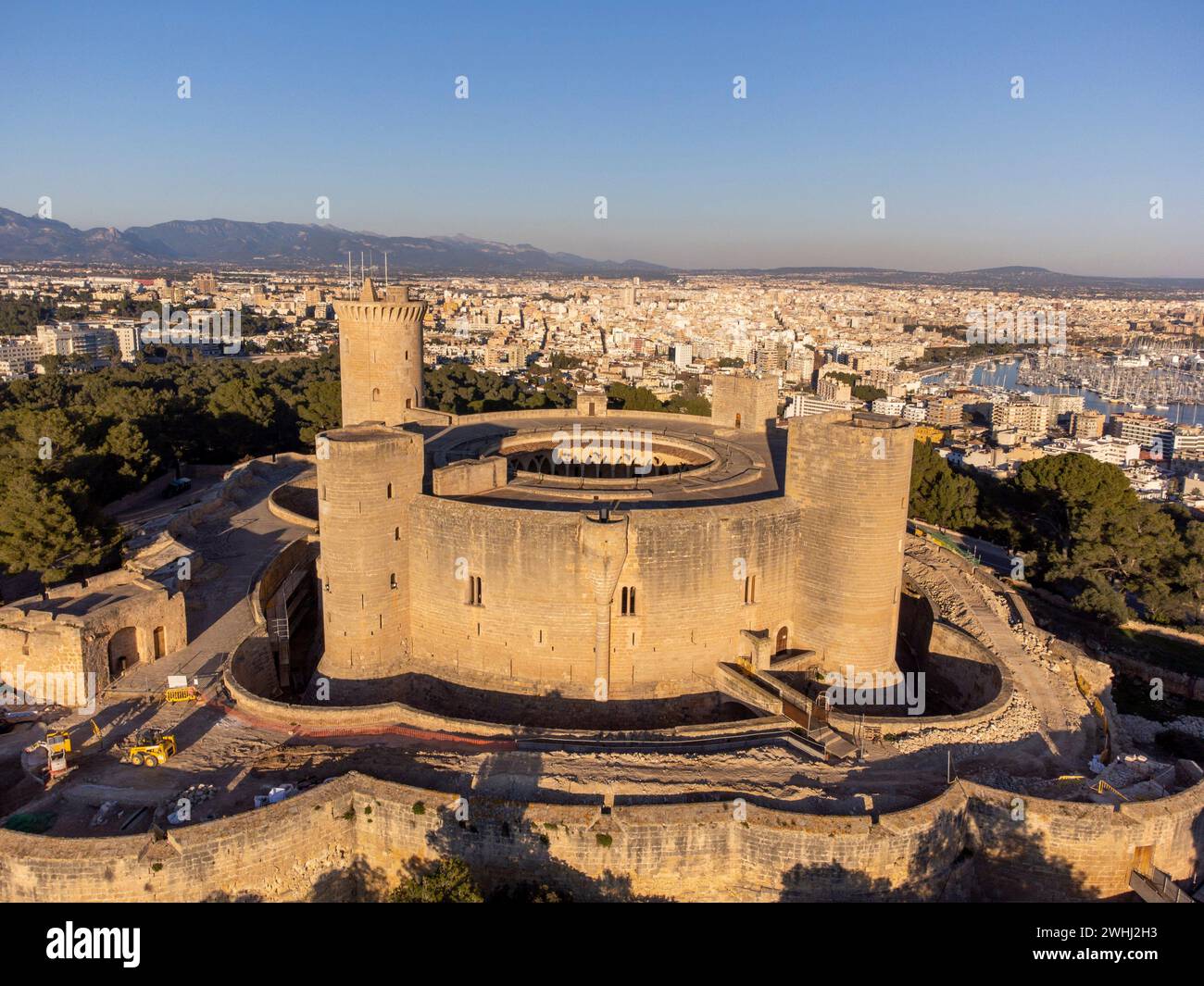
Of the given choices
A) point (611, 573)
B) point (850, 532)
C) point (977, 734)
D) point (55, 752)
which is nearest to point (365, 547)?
point (611, 573)

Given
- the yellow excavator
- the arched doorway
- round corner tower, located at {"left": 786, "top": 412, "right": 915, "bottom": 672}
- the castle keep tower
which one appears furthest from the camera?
the castle keep tower

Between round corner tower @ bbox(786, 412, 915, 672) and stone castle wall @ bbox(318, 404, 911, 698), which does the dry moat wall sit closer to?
stone castle wall @ bbox(318, 404, 911, 698)

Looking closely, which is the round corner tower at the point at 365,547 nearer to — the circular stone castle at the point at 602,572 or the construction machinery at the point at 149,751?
the circular stone castle at the point at 602,572

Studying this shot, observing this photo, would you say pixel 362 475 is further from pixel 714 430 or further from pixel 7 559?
pixel 714 430

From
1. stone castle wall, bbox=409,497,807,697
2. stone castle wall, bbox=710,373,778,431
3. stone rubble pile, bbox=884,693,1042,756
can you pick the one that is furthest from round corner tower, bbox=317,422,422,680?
stone castle wall, bbox=710,373,778,431
